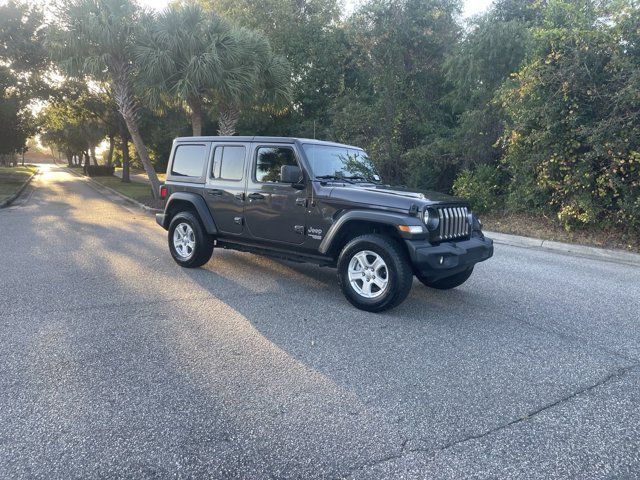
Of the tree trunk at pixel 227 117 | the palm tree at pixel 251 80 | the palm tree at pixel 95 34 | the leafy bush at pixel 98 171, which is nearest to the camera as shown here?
the palm tree at pixel 95 34

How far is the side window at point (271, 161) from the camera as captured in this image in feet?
18.7

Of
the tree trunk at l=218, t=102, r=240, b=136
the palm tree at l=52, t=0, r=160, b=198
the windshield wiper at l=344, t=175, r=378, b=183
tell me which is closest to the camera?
the windshield wiper at l=344, t=175, r=378, b=183

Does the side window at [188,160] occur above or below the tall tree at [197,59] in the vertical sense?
below

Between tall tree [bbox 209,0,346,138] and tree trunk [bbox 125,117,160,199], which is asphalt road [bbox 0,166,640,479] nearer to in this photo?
tree trunk [bbox 125,117,160,199]

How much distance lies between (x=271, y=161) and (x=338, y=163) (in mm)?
862

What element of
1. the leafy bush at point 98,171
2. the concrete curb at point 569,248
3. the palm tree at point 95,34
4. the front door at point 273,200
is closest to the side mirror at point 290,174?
the front door at point 273,200

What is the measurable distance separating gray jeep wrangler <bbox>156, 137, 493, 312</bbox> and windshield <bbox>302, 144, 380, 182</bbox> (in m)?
0.02

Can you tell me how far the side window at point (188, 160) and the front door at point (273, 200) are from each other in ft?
3.61

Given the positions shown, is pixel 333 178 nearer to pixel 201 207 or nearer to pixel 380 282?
pixel 380 282

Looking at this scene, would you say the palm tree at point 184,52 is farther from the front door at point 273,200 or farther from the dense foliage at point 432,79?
the front door at point 273,200

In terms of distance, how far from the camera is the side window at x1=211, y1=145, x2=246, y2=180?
6.21m

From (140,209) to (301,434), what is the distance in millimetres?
14662

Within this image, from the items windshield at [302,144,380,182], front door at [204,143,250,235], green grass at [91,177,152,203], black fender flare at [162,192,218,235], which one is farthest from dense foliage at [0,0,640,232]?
black fender flare at [162,192,218,235]

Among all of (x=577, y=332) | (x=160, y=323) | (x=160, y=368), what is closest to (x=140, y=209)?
(x=160, y=323)
